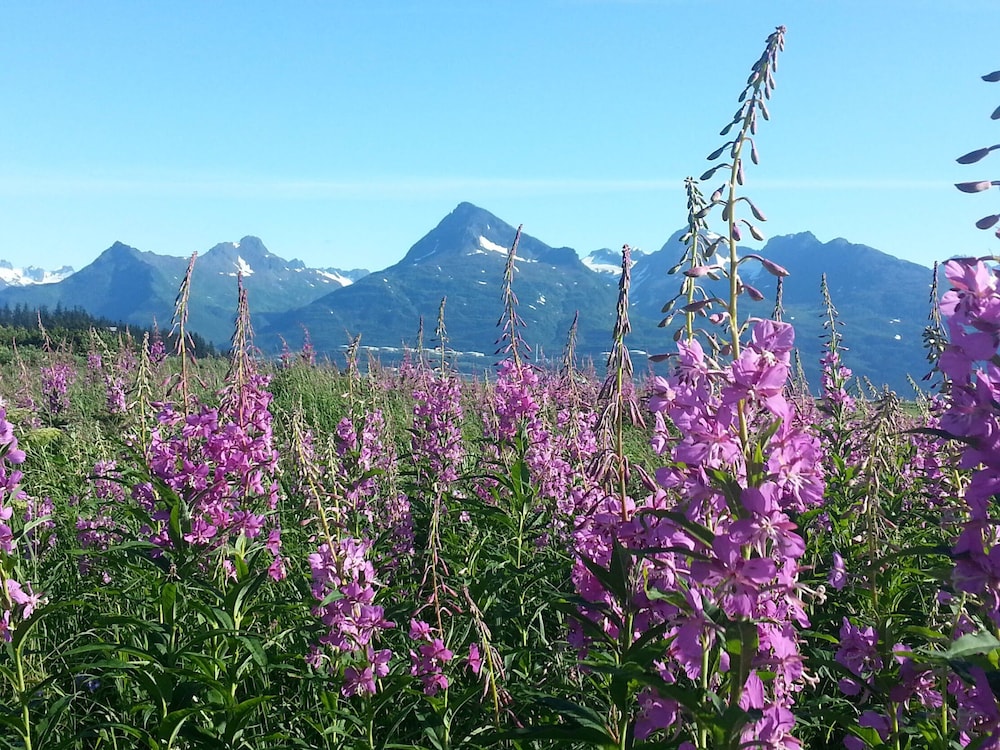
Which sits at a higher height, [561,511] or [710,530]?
[710,530]

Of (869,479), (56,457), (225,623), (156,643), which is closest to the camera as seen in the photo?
(869,479)

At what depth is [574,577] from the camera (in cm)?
304

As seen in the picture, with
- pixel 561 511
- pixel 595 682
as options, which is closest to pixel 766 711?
pixel 595 682

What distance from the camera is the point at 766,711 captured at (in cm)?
224

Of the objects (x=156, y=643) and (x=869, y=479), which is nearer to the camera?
(x=869, y=479)

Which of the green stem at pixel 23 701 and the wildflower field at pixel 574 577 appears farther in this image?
the green stem at pixel 23 701

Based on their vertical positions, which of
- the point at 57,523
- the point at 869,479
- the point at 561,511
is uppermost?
the point at 869,479

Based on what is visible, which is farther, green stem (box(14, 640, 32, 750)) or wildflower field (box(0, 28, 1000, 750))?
→ green stem (box(14, 640, 32, 750))

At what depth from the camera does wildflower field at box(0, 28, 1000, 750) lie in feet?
6.82

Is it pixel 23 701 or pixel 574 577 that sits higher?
pixel 574 577

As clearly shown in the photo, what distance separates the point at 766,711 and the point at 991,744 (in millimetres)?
572

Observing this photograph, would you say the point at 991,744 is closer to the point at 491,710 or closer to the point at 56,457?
the point at 491,710

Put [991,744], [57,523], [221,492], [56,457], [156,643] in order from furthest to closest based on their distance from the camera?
1. [56,457]
2. [57,523]
3. [221,492]
4. [156,643]
5. [991,744]

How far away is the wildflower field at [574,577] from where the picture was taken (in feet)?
6.82
